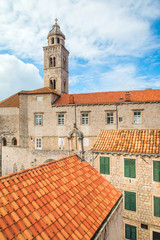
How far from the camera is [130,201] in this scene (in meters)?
13.5

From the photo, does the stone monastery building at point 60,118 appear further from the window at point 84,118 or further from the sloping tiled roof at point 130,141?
the sloping tiled roof at point 130,141

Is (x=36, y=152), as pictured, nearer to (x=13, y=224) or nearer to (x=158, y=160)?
(x=158, y=160)

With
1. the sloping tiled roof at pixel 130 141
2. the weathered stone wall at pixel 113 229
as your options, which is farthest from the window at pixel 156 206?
the weathered stone wall at pixel 113 229

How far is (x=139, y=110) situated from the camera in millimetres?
23641

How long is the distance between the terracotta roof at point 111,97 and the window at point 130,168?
13060 mm

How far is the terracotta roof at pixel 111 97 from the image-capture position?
24139 millimetres

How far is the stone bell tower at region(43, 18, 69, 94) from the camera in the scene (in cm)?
3756

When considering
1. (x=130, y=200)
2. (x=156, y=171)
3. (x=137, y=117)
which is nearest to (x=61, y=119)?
(x=137, y=117)

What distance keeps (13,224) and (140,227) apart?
12.4 metres

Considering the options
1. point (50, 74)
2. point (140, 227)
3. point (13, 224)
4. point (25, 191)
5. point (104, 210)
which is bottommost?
point (140, 227)

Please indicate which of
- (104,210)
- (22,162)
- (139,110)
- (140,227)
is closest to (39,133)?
(22,162)

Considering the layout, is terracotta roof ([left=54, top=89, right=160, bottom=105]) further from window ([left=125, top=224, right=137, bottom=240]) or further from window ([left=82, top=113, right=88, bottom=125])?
window ([left=125, top=224, right=137, bottom=240])

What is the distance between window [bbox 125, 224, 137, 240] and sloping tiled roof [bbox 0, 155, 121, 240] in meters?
7.11

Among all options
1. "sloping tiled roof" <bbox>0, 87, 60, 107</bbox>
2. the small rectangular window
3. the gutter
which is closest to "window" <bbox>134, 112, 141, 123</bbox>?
the small rectangular window
